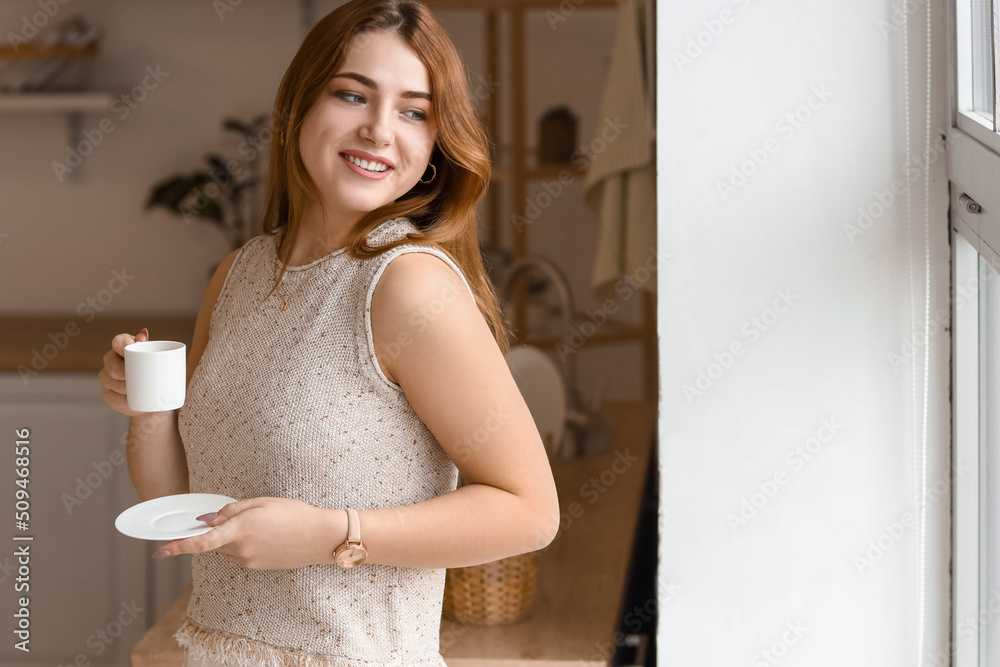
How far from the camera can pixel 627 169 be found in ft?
5.61

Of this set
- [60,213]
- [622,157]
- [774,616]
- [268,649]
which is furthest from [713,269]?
[60,213]

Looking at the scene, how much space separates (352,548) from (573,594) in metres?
0.76

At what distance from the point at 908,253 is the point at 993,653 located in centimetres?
49

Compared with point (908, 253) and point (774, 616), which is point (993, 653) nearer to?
point (774, 616)

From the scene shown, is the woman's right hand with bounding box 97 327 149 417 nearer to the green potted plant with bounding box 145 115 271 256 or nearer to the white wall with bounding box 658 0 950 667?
the white wall with bounding box 658 0 950 667

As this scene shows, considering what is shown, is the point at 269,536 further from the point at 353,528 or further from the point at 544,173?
the point at 544,173

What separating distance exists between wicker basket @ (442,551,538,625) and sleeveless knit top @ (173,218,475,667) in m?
0.42

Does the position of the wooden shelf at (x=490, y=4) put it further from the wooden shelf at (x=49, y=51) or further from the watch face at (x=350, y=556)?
the watch face at (x=350, y=556)

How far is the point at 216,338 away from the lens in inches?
39.3

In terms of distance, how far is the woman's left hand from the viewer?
0.79 m

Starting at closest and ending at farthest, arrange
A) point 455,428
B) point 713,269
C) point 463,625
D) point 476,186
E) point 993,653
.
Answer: point 455,428, point 476,186, point 993,653, point 713,269, point 463,625

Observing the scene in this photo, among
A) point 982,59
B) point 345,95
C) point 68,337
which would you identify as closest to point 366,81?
point 345,95

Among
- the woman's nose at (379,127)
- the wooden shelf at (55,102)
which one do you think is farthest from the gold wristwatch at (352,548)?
the wooden shelf at (55,102)

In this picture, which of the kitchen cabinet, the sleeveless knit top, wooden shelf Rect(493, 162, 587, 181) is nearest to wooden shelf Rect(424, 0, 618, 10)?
wooden shelf Rect(493, 162, 587, 181)
